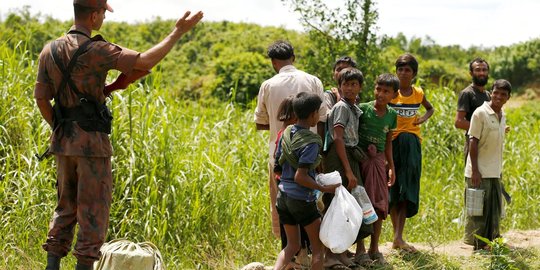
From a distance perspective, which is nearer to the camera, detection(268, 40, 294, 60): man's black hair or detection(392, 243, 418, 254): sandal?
detection(268, 40, 294, 60): man's black hair

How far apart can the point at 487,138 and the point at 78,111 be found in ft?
12.0

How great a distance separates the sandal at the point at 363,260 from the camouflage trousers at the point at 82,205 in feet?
6.80

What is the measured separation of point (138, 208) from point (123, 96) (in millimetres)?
1439

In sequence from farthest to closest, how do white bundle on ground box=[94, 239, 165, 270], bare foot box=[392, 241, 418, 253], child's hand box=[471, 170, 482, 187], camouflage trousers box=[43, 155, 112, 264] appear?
child's hand box=[471, 170, 482, 187]
bare foot box=[392, 241, 418, 253]
white bundle on ground box=[94, 239, 165, 270]
camouflage trousers box=[43, 155, 112, 264]

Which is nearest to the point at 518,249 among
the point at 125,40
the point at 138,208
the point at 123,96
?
the point at 138,208

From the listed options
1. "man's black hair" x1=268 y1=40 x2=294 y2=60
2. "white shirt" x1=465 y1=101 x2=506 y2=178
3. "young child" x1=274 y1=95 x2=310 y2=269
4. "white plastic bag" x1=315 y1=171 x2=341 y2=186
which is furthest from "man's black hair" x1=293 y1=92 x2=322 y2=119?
"white shirt" x1=465 y1=101 x2=506 y2=178

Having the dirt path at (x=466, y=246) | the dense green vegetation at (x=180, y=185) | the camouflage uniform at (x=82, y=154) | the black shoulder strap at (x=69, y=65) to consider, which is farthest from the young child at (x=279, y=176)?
the black shoulder strap at (x=69, y=65)

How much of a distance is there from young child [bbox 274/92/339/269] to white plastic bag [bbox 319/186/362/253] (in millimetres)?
72

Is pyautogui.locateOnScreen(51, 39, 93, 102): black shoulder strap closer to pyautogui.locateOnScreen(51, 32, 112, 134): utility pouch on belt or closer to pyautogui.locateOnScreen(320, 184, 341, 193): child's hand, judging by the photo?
pyautogui.locateOnScreen(51, 32, 112, 134): utility pouch on belt

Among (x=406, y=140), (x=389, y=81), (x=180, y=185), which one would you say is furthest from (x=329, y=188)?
(x=180, y=185)

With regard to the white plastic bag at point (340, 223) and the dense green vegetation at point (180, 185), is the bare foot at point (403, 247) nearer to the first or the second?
the dense green vegetation at point (180, 185)

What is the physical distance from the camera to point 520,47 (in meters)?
24.5

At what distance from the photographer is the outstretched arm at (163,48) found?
4.65 metres

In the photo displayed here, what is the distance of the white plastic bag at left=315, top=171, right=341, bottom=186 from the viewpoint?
5484 millimetres
